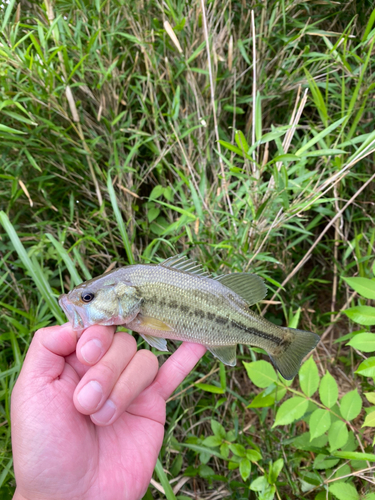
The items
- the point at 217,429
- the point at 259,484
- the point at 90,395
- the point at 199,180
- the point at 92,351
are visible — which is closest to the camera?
the point at 90,395

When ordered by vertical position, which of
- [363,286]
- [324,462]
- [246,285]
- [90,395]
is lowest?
[324,462]

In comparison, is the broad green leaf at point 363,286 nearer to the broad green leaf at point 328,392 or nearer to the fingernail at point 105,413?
the broad green leaf at point 328,392

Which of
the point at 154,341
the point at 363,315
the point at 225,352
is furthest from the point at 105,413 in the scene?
the point at 363,315

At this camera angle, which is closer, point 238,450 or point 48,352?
point 48,352

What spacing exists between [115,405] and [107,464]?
1.40 feet

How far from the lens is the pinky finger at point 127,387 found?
166 cm

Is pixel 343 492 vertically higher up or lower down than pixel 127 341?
lower down

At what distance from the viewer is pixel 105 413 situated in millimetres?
1656

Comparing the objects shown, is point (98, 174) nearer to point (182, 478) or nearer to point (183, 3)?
point (183, 3)

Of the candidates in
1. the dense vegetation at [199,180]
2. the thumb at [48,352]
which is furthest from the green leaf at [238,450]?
the thumb at [48,352]

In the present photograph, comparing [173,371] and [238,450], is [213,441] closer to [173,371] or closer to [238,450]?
[238,450]

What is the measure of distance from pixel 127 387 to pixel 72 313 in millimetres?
517

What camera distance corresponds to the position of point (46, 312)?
2.79 m

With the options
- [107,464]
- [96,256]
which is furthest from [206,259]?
[107,464]
